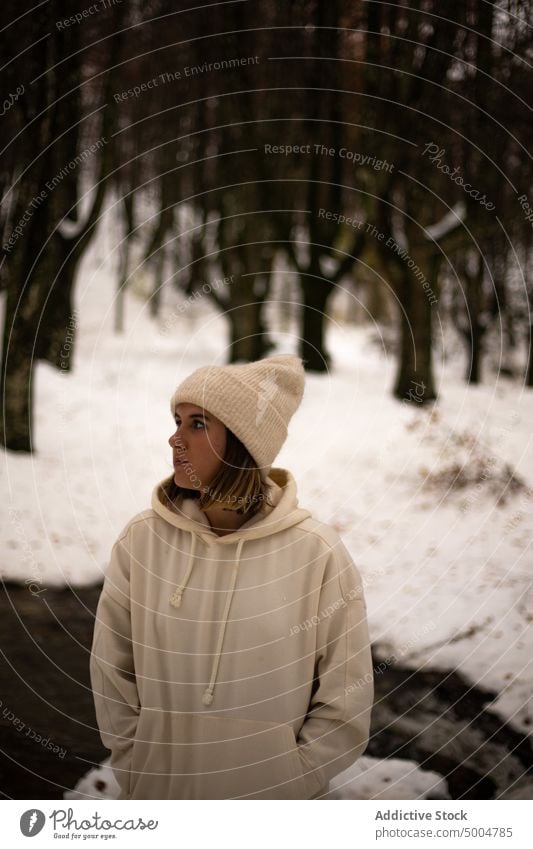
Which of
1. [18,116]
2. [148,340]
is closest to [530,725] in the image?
[18,116]

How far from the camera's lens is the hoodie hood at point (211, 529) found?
1.87 m

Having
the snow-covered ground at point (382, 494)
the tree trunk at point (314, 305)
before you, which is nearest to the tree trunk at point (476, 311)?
the snow-covered ground at point (382, 494)

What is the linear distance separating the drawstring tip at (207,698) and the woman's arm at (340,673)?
25 cm

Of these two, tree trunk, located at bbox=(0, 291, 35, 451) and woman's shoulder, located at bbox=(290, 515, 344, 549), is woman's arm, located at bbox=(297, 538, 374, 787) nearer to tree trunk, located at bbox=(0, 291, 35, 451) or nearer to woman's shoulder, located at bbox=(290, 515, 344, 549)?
woman's shoulder, located at bbox=(290, 515, 344, 549)

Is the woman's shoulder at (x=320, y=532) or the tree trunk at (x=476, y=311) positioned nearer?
the woman's shoulder at (x=320, y=532)

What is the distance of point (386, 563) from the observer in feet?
17.6

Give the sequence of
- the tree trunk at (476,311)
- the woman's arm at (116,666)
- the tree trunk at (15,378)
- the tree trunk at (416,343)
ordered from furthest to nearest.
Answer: the tree trunk at (476,311) → the tree trunk at (416,343) → the tree trunk at (15,378) → the woman's arm at (116,666)

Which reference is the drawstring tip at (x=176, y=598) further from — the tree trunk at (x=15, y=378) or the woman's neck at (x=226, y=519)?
the tree trunk at (x=15, y=378)

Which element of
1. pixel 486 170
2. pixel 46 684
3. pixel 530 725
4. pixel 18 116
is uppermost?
pixel 486 170

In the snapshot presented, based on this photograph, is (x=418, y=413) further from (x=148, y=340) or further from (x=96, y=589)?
(x=148, y=340)

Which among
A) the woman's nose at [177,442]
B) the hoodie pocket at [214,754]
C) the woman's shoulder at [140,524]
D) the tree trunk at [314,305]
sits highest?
the tree trunk at [314,305]

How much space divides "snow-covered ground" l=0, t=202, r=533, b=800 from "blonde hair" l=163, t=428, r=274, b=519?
195cm
